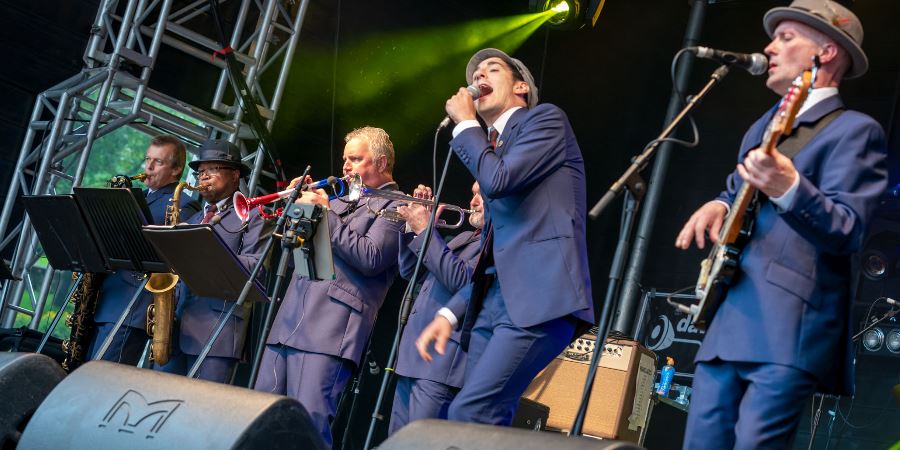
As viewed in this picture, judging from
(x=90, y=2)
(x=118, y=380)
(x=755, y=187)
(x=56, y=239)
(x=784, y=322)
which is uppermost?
(x=90, y=2)

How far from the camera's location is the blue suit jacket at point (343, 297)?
4.36 m

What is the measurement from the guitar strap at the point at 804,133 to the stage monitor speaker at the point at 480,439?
3.63 ft

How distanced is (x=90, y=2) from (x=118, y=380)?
15.8ft

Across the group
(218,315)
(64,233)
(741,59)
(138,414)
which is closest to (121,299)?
(64,233)

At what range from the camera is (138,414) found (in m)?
2.57

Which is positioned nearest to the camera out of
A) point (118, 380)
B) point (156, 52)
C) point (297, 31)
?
point (118, 380)

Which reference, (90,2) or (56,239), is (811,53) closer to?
(56,239)

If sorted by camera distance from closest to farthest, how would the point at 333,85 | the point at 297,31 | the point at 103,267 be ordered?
the point at 103,267 → the point at 297,31 → the point at 333,85

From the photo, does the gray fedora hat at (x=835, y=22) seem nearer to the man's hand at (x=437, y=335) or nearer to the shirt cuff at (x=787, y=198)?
the shirt cuff at (x=787, y=198)

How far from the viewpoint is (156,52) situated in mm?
6516

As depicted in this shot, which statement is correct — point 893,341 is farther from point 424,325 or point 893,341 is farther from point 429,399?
point 429,399

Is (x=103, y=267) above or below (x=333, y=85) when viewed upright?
below

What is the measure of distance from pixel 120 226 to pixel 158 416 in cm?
227

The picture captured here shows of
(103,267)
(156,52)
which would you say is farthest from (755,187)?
(156,52)
